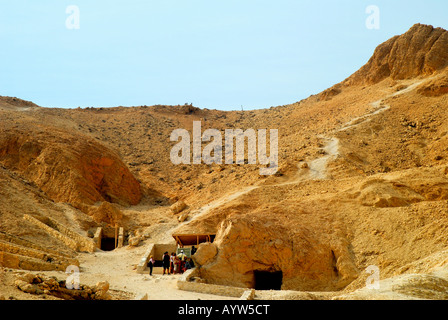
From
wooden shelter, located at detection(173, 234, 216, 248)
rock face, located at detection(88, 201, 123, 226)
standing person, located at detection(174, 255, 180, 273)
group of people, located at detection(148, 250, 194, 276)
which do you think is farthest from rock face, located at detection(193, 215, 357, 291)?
rock face, located at detection(88, 201, 123, 226)

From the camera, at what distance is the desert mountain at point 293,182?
18.6 m

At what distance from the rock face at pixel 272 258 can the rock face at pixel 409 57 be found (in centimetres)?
2969

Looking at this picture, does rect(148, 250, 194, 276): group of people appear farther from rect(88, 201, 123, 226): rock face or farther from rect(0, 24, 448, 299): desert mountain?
rect(88, 201, 123, 226): rock face

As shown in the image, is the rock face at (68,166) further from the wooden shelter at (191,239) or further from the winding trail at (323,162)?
the wooden shelter at (191,239)

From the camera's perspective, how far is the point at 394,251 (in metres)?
18.2

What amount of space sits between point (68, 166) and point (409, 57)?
104 ft

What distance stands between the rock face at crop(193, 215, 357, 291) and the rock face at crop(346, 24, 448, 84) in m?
29.7

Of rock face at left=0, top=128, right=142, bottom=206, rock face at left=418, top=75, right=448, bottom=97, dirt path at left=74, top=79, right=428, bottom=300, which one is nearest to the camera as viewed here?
dirt path at left=74, top=79, right=428, bottom=300

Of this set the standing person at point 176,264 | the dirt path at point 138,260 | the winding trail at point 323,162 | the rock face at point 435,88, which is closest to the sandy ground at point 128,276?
the dirt path at point 138,260

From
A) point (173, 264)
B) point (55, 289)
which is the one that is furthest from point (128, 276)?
point (55, 289)

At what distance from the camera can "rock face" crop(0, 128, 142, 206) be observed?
30.7 meters

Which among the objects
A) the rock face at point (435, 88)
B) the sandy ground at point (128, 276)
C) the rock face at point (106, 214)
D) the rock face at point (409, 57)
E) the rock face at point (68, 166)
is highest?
the rock face at point (409, 57)

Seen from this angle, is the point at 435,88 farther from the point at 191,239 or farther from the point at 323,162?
the point at 191,239

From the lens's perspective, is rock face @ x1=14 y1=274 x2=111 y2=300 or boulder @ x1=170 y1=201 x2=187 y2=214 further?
boulder @ x1=170 y1=201 x2=187 y2=214
